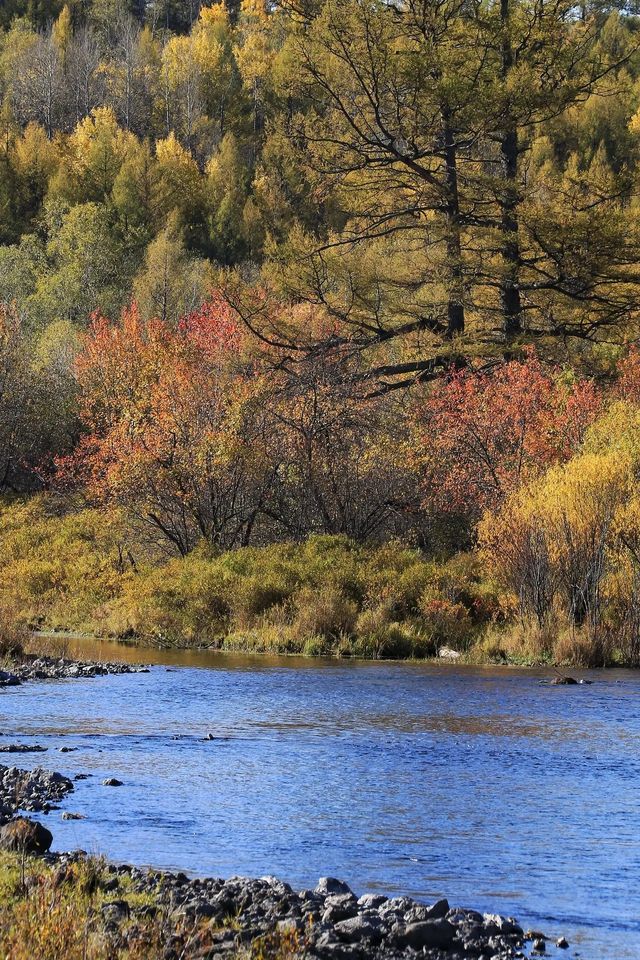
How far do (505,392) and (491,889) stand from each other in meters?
23.4

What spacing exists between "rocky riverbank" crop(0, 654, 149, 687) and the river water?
0.76m

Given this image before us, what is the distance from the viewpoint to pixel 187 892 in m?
8.98

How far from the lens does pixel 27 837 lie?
9883 millimetres

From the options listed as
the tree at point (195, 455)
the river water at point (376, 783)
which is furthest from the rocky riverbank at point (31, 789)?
the tree at point (195, 455)

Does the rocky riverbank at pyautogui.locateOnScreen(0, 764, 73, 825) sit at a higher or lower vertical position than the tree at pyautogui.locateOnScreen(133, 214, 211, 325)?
lower

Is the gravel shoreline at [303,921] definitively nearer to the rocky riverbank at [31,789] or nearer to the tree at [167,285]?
the rocky riverbank at [31,789]

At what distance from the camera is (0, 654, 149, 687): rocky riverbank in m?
22.5

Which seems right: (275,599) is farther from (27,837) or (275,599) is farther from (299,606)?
(27,837)

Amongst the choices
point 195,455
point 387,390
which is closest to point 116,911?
point 195,455

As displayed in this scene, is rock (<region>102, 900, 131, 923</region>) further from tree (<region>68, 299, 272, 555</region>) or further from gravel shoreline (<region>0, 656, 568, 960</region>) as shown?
tree (<region>68, 299, 272, 555</region>)

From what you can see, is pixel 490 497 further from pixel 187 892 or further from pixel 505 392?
pixel 187 892

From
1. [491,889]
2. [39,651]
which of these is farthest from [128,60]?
[491,889]

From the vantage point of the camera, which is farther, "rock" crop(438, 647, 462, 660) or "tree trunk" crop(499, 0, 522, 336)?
"tree trunk" crop(499, 0, 522, 336)

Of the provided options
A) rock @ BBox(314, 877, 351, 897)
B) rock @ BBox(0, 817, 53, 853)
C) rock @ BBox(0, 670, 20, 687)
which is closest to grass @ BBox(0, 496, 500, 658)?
rock @ BBox(0, 670, 20, 687)
